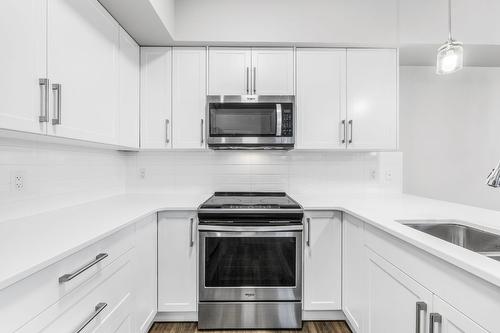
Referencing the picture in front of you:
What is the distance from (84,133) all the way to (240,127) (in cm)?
109

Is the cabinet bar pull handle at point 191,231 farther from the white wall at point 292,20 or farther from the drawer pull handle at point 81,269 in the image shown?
the white wall at point 292,20

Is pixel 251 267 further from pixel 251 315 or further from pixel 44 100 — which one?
pixel 44 100

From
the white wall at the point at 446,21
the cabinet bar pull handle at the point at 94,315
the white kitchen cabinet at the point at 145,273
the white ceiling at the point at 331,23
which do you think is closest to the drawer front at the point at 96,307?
the cabinet bar pull handle at the point at 94,315

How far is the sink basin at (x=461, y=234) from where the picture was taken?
1.35 m

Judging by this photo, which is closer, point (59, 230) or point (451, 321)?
point (451, 321)

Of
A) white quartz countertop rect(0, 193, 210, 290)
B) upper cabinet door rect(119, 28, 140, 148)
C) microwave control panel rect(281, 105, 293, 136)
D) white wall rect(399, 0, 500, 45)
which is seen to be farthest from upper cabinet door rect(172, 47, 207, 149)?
white wall rect(399, 0, 500, 45)

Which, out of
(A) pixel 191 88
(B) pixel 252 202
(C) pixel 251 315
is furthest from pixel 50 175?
(C) pixel 251 315

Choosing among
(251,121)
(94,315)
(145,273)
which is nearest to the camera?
(94,315)

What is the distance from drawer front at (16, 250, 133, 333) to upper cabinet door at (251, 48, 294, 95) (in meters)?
1.56

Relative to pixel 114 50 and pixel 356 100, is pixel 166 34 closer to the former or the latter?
pixel 114 50

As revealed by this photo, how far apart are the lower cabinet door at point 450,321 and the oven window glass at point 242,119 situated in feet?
5.00

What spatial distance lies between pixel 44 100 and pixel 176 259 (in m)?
1.28

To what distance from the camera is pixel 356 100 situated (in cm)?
235

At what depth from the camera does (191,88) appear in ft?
7.58
